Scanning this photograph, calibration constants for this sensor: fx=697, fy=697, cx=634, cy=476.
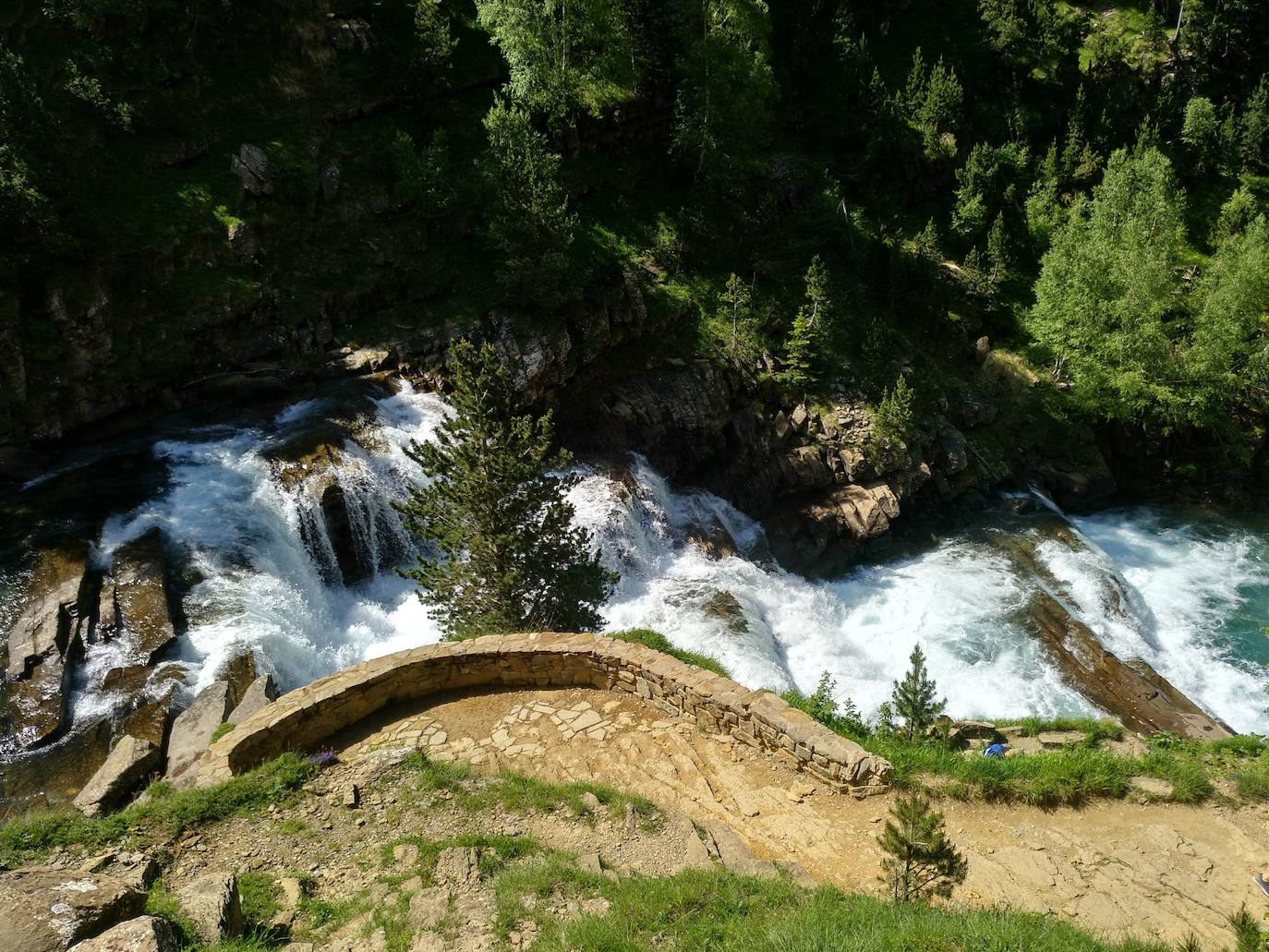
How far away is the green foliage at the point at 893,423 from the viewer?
27.2 meters

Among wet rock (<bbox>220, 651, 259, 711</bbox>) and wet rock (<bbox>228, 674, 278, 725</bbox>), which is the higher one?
wet rock (<bbox>228, 674, 278, 725</bbox>)

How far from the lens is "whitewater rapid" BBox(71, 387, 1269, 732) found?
17.6 m

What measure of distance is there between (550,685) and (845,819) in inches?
197

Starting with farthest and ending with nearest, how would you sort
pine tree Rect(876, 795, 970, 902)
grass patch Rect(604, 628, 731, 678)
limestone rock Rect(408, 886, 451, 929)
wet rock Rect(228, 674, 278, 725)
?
wet rock Rect(228, 674, 278, 725) < grass patch Rect(604, 628, 731, 678) < pine tree Rect(876, 795, 970, 902) < limestone rock Rect(408, 886, 451, 929)

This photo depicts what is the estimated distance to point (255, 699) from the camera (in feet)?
41.1

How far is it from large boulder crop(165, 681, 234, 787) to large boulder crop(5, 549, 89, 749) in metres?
2.42

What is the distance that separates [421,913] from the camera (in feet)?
22.0

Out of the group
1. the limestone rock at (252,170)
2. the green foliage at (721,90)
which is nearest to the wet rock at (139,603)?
the limestone rock at (252,170)

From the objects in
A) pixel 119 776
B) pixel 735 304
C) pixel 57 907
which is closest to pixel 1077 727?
pixel 57 907

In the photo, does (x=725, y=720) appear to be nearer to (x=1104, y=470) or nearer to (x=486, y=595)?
(x=486, y=595)

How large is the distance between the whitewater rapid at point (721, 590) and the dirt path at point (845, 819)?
696 cm

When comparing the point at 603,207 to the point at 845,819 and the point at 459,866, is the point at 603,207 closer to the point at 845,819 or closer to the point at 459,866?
the point at 845,819

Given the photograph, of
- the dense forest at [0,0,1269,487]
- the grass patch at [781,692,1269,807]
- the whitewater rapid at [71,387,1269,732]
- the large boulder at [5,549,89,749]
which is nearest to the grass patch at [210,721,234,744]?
the whitewater rapid at [71,387,1269,732]

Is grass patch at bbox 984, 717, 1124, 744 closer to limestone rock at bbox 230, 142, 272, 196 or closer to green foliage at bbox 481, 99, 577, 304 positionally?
green foliage at bbox 481, 99, 577, 304
